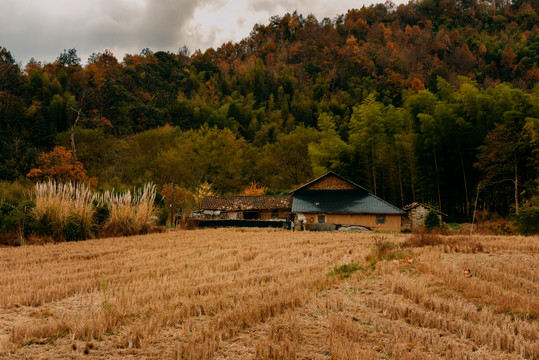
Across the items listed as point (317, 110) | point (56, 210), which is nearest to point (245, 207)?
point (56, 210)

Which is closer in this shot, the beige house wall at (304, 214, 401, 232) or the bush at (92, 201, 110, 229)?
the bush at (92, 201, 110, 229)

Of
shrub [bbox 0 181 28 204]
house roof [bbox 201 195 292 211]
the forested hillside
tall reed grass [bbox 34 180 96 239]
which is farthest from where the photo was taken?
house roof [bbox 201 195 292 211]

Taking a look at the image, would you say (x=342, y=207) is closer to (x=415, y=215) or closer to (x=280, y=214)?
(x=415, y=215)

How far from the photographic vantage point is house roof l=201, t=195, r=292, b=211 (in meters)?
29.0

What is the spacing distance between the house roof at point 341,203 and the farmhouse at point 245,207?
5.58ft

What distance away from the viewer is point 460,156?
24.5 m

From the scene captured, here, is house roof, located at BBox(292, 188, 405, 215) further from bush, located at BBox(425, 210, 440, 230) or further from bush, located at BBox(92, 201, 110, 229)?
bush, located at BBox(92, 201, 110, 229)

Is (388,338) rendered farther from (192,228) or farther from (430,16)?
(430,16)

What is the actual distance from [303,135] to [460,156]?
21.1 metres

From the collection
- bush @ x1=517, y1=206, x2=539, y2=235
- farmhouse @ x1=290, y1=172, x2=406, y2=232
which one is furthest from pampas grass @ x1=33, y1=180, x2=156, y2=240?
bush @ x1=517, y1=206, x2=539, y2=235

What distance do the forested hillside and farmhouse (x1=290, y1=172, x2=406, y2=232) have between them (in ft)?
10.2

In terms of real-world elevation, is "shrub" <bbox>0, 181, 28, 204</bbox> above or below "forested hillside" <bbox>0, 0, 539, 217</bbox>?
below

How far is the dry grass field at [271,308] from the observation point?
3.54 meters

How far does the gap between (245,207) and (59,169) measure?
16764 mm
